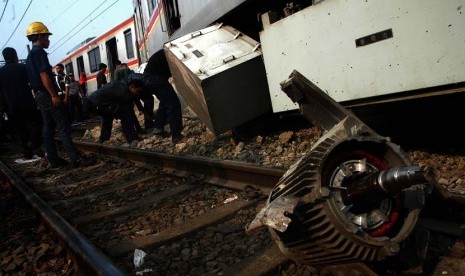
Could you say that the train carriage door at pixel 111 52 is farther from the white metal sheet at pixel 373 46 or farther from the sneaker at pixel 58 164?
the white metal sheet at pixel 373 46

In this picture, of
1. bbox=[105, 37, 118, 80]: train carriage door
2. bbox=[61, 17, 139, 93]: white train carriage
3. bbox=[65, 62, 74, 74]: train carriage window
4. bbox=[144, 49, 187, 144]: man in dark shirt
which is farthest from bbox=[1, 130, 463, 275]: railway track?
bbox=[65, 62, 74, 74]: train carriage window

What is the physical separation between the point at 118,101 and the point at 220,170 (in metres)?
3.83

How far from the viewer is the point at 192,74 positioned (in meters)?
4.49

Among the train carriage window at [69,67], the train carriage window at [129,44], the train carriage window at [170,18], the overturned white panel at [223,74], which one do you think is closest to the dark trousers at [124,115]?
the train carriage window at [170,18]

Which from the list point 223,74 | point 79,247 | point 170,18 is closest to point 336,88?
point 223,74

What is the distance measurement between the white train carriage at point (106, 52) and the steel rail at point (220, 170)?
7.93 metres

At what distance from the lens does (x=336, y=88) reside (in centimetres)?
342

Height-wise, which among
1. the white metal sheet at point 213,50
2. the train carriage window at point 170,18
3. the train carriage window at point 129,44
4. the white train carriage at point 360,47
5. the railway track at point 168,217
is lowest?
the railway track at point 168,217

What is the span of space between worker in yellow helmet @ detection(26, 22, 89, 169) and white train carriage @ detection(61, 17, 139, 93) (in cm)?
646

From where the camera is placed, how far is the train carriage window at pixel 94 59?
51.6ft

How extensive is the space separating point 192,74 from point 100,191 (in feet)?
5.31

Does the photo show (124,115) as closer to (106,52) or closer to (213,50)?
(213,50)

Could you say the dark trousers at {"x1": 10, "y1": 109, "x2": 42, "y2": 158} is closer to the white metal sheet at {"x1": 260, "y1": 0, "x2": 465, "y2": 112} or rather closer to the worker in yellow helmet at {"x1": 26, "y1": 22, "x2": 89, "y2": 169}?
the worker in yellow helmet at {"x1": 26, "y1": 22, "x2": 89, "y2": 169}

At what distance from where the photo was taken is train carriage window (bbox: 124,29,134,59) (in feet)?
41.7
